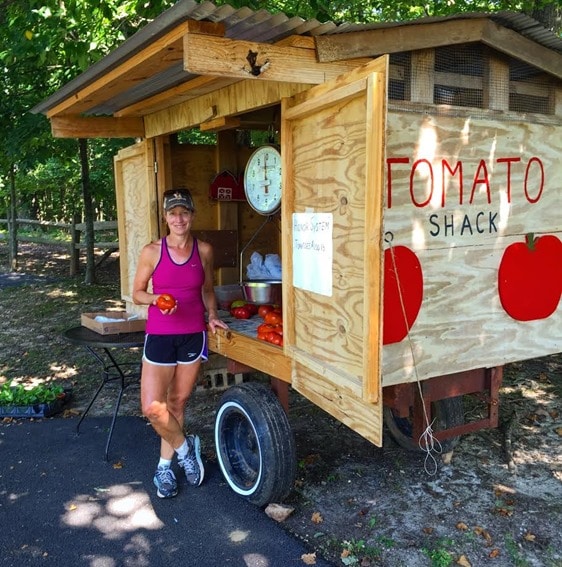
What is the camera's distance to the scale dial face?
4.97 m

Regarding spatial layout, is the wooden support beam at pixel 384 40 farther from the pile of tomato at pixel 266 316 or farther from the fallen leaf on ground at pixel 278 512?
the fallen leaf on ground at pixel 278 512

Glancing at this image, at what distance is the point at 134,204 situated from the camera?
6340 millimetres

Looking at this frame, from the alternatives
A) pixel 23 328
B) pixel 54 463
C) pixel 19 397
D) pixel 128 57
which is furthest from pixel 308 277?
pixel 23 328

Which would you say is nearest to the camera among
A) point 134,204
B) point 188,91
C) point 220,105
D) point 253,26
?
point 253,26

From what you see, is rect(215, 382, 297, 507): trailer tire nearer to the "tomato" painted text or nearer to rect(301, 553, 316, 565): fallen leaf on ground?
rect(301, 553, 316, 565): fallen leaf on ground

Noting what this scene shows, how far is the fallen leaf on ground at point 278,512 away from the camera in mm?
3732

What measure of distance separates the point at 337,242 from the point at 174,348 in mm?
1466

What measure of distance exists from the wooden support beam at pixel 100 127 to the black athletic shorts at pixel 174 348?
279 cm

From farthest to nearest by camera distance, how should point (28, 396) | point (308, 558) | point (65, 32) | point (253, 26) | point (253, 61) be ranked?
point (65, 32)
point (28, 396)
point (308, 558)
point (253, 61)
point (253, 26)

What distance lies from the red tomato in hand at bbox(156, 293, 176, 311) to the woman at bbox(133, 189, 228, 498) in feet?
0.28

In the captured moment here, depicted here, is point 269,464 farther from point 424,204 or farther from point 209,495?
point 424,204

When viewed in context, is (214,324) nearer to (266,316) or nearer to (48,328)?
(266,316)

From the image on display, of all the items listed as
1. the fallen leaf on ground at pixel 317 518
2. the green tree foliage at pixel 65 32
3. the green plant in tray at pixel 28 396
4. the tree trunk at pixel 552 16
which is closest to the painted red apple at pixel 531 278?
the fallen leaf on ground at pixel 317 518

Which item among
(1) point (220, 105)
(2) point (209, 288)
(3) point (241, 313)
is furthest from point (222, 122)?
(3) point (241, 313)
